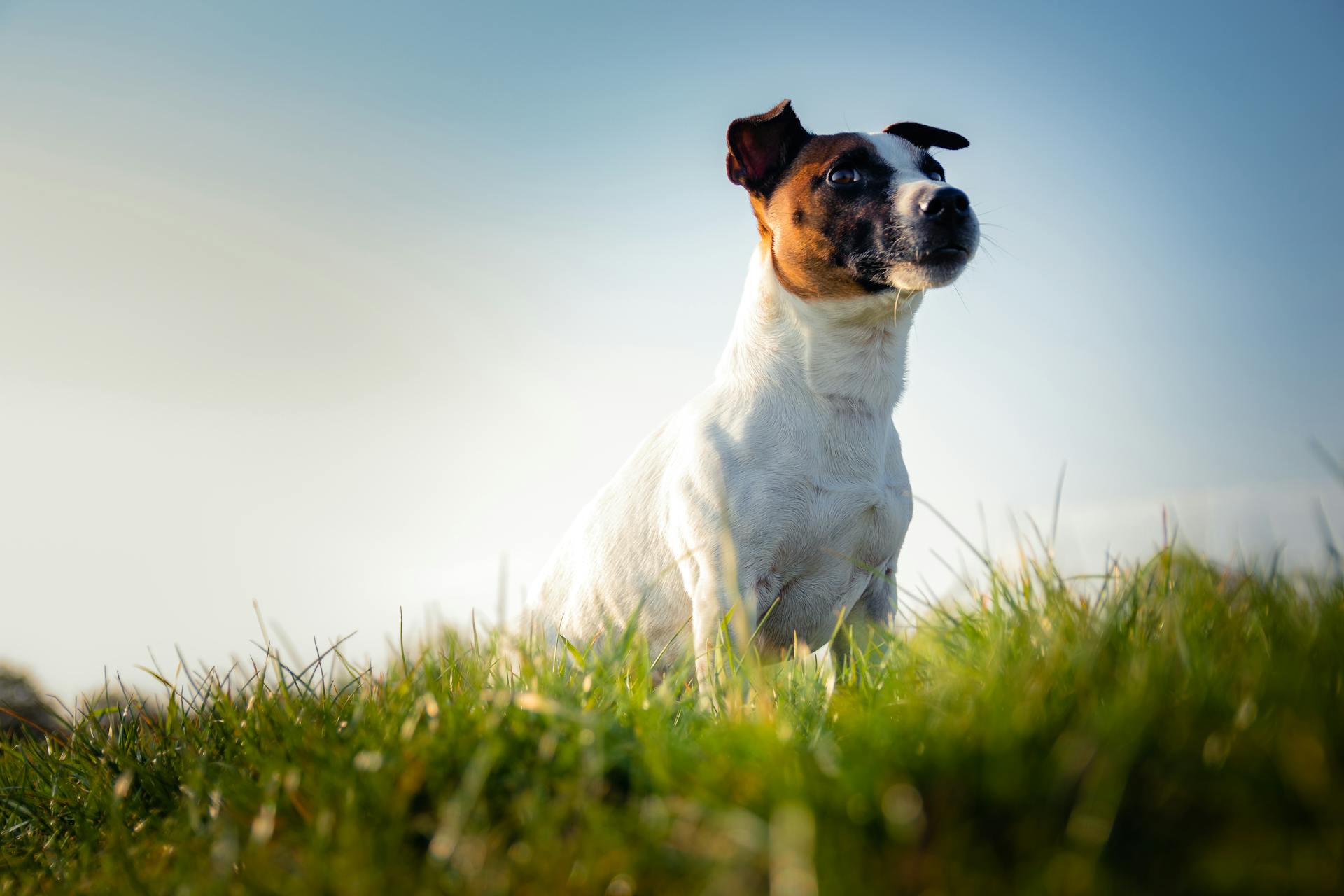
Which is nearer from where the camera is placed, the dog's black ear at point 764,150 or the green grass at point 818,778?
the green grass at point 818,778

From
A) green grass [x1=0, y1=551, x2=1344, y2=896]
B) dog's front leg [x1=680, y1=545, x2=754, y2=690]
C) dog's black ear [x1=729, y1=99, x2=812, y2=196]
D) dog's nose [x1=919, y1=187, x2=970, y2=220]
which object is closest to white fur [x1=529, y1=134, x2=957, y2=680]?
dog's front leg [x1=680, y1=545, x2=754, y2=690]

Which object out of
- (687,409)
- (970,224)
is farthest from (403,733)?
(970,224)

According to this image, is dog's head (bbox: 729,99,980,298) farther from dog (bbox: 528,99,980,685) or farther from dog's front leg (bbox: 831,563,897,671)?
dog's front leg (bbox: 831,563,897,671)

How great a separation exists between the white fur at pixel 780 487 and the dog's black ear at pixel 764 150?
1.20ft

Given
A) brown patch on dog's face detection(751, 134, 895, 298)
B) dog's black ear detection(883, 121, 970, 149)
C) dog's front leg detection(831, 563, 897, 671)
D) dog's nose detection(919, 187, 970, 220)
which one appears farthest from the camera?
dog's black ear detection(883, 121, 970, 149)

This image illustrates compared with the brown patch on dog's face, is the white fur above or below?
below

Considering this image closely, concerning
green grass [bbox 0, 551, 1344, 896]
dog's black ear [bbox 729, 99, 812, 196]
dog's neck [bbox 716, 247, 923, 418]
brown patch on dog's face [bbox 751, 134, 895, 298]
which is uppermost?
dog's black ear [bbox 729, 99, 812, 196]

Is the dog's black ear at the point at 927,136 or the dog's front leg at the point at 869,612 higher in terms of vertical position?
the dog's black ear at the point at 927,136

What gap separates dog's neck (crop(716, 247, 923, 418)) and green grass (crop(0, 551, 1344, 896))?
53.1 inches

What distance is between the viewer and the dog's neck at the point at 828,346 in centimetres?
362

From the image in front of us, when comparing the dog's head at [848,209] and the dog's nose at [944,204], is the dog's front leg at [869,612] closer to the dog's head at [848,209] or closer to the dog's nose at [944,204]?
the dog's head at [848,209]

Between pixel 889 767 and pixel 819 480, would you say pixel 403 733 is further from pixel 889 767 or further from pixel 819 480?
pixel 819 480

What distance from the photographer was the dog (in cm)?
342

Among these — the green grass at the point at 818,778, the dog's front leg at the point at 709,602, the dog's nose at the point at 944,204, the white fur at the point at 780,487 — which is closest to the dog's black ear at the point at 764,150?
the white fur at the point at 780,487
